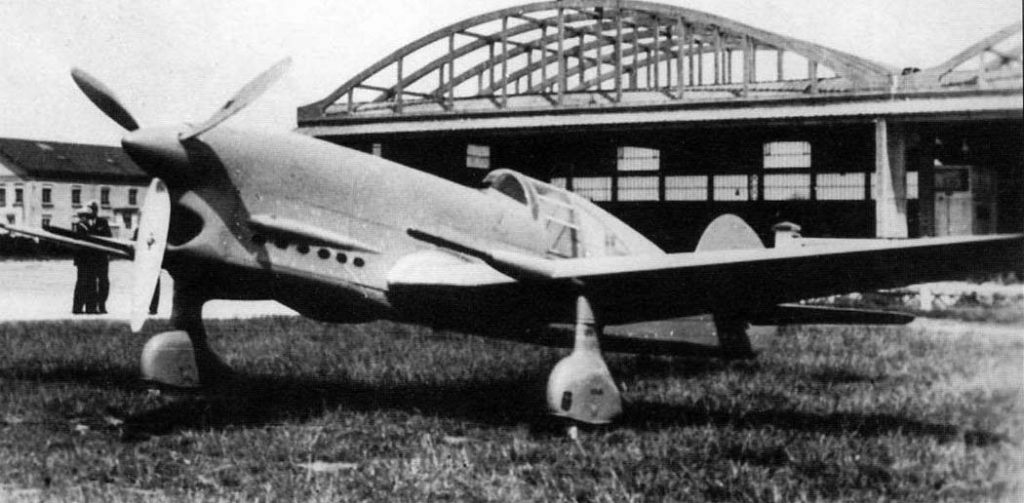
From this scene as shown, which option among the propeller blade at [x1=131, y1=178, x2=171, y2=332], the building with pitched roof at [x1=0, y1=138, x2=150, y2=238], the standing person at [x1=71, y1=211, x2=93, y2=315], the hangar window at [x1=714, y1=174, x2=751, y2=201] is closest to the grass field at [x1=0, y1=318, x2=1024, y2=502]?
the propeller blade at [x1=131, y1=178, x2=171, y2=332]

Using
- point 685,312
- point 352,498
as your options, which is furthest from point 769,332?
point 352,498

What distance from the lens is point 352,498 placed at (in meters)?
4.53

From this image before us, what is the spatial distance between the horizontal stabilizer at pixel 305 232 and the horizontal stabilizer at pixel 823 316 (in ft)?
10.8

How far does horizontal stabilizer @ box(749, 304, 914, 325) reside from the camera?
7.71m

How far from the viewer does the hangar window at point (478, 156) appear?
29281mm

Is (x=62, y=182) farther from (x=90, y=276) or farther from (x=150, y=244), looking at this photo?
(x=150, y=244)

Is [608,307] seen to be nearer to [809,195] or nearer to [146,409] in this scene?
[146,409]

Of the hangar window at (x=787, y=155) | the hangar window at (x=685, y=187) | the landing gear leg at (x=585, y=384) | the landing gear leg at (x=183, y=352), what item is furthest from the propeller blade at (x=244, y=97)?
the hangar window at (x=685, y=187)

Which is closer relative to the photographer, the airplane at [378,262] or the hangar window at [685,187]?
the airplane at [378,262]

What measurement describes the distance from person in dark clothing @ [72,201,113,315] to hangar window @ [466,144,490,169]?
14.2m

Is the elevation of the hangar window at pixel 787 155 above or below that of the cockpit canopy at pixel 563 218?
above

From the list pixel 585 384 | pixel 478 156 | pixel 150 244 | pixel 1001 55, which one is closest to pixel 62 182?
pixel 478 156

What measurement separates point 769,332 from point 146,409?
495cm

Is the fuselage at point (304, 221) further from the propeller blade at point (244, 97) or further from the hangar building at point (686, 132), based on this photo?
the hangar building at point (686, 132)
